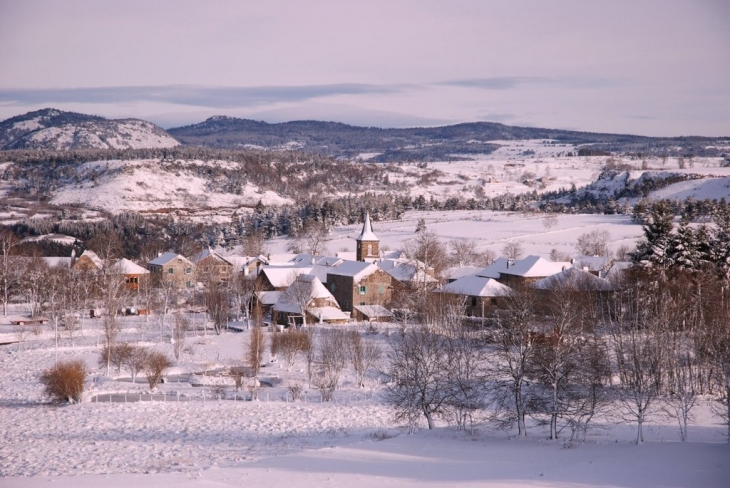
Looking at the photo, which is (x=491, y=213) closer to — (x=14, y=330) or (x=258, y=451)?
(x=14, y=330)

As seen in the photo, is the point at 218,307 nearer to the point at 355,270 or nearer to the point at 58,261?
the point at 355,270

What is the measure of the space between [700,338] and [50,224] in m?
108

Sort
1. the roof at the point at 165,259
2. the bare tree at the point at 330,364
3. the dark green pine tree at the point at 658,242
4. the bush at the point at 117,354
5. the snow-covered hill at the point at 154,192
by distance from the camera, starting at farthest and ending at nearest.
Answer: the snow-covered hill at the point at 154,192
the roof at the point at 165,259
the dark green pine tree at the point at 658,242
the bush at the point at 117,354
the bare tree at the point at 330,364

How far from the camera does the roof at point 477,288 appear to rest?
57562 mm

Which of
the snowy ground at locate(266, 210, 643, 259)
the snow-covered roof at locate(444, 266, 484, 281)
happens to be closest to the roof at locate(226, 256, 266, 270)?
the snowy ground at locate(266, 210, 643, 259)

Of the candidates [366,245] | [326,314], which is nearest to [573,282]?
[326,314]

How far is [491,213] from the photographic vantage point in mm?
139375

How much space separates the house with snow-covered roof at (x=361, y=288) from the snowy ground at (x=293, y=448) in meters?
22.9

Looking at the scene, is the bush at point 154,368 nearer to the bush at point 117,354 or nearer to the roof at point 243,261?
the bush at point 117,354

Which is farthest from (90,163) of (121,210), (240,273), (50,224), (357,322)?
(357,322)

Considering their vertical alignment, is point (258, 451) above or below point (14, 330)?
above

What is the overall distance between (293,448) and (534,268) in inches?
1548

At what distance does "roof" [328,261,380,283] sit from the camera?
62.3 metres

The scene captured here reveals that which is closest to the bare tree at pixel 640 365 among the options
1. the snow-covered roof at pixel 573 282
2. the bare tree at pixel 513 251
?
the snow-covered roof at pixel 573 282
